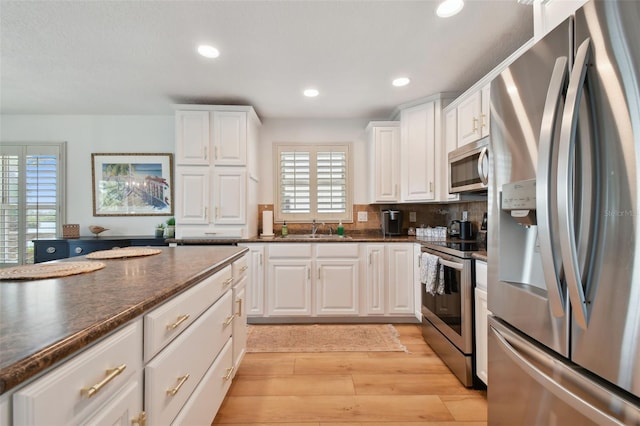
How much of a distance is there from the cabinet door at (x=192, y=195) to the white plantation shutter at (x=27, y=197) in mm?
1859

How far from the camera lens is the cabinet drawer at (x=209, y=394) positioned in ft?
3.56

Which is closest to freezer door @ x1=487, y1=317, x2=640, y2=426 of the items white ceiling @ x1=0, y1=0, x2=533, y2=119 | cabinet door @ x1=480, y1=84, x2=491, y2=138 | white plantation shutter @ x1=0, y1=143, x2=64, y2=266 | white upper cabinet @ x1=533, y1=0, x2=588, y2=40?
white upper cabinet @ x1=533, y1=0, x2=588, y2=40

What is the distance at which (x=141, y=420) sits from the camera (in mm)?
791

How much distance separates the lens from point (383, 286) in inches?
113

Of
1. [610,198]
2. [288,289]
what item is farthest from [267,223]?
[610,198]

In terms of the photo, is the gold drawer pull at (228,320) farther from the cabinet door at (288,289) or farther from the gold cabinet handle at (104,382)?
the cabinet door at (288,289)

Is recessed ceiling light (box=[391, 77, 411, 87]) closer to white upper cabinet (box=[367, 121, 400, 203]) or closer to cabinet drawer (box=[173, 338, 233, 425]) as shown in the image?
white upper cabinet (box=[367, 121, 400, 203])

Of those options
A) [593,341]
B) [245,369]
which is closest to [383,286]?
[245,369]

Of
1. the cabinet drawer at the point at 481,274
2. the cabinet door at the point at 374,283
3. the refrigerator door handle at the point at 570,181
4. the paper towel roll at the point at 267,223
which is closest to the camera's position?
the refrigerator door handle at the point at 570,181

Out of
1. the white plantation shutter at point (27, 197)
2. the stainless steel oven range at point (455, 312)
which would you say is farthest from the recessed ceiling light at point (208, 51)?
the white plantation shutter at point (27, 197)

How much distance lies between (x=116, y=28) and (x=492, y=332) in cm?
283

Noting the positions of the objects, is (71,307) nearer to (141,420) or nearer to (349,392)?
(141,420)

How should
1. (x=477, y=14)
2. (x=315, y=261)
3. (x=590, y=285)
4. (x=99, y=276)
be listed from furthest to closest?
(x=315, y=261)
(x=477, y=14)
(x=99, y=276)
(x=590, y=285)

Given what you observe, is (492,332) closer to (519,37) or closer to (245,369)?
(245,369)
